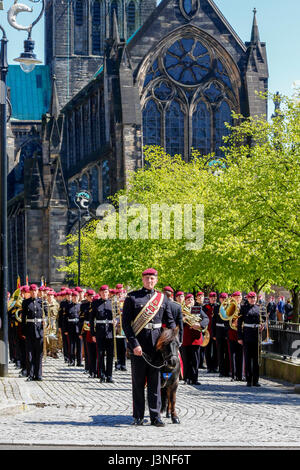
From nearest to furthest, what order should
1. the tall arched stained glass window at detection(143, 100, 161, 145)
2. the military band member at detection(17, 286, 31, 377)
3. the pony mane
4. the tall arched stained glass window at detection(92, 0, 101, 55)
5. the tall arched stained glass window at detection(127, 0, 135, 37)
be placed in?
the pony mane → the military band member at detection(17, 286, 31, 377) → the tall arched stained glass window at detection(143, 100, 161, 145) → the tall arched stained glass window at detection(92, 0, 101, 55) → the tall arched stained glass window at detection(127, 0, 135, 37)

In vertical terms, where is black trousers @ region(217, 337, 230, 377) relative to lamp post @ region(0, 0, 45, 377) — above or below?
below

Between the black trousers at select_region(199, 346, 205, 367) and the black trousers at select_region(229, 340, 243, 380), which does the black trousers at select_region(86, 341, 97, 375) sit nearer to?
the black trousers at select_region(229, 340, 243, 380)

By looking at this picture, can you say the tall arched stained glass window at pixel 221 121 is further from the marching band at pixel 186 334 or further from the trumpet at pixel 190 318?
the trumpet at pixel 190 318

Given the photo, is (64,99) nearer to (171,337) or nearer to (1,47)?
(1,47)

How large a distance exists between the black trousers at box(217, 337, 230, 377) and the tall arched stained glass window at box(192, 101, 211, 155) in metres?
28.8

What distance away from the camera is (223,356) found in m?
20.5

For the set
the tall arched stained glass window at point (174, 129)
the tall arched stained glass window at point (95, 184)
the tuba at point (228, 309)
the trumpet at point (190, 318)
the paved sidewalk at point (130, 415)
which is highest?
the tall arched stained glass window at point (174, 129)

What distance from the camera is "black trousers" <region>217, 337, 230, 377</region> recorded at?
66.2 feet

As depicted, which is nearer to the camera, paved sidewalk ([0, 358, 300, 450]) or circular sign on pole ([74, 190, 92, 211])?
paved sidewalk ([0, 358, 300, 450])

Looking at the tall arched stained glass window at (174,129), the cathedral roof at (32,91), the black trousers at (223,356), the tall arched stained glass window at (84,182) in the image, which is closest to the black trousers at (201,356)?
the black trousers at (223,356)

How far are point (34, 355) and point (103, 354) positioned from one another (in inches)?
51.1

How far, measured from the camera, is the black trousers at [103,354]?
18.2m

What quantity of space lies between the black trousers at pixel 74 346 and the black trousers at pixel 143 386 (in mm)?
11570

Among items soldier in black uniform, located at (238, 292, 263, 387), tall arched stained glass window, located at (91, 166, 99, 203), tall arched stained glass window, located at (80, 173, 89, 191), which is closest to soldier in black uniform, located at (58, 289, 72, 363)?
soldier in black uniform, located at (238, 292, 263, 387)
